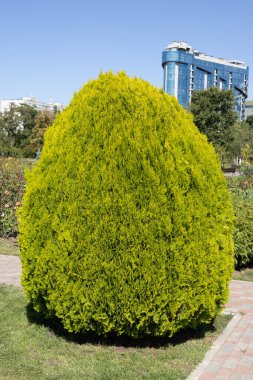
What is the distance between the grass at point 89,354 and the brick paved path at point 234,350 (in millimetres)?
108

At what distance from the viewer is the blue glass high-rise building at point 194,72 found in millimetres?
127000

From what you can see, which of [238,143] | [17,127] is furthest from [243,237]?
[17,127]

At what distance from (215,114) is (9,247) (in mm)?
42114

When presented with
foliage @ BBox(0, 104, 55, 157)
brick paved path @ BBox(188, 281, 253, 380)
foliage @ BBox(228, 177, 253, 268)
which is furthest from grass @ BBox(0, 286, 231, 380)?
foliage @ BBox(0, 104, 55, 157)

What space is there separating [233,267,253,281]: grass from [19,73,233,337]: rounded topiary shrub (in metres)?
3.48

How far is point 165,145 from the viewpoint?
4.23 metres

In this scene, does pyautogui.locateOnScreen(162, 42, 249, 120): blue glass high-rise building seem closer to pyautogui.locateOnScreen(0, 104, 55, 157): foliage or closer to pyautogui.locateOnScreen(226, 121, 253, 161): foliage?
pyautogui.locateOnScreen(0, 104, 55, 157): foliage

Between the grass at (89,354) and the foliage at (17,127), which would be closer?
the grass at (89,354)

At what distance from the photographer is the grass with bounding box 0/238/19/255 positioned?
9.45 m

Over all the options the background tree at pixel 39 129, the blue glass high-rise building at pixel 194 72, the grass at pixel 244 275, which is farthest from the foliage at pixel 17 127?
the blue glass high-rise building at pixel 194 72

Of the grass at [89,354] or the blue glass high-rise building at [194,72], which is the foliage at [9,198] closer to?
the grass at [89,354]

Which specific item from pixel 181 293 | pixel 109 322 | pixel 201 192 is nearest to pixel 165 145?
pixel 201 192

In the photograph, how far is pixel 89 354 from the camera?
4.43 meters

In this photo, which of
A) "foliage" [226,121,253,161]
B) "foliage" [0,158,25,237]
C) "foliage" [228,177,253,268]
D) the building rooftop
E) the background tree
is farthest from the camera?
the building rooftop
